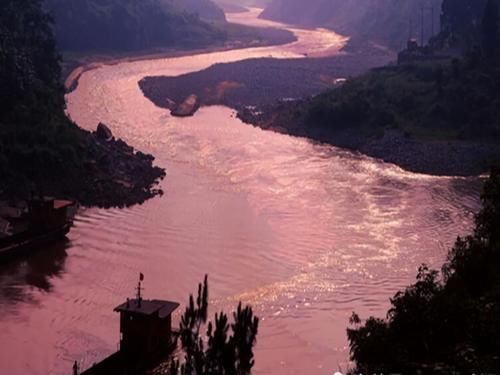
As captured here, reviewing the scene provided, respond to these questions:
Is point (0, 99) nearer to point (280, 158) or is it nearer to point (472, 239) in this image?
point (280, 158)

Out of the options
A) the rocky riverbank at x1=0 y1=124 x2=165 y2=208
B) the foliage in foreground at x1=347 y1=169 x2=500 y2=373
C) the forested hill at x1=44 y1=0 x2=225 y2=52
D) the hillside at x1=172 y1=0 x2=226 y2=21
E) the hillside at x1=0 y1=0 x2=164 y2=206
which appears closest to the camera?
the foliage in foreground at x1=347 y1=169 x2=500 y2=373

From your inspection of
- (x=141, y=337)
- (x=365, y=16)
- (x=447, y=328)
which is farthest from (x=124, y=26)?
(x=447, y=328)

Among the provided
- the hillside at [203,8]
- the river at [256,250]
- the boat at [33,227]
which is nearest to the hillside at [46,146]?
the river at [256,250]

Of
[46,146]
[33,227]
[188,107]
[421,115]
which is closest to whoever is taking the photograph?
[33,227]

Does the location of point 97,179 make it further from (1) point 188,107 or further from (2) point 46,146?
(1) point 188,107

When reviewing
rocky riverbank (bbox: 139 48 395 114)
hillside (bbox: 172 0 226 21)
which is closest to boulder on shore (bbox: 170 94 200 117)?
rocky riverbank (bbox: 139 48 395 114)

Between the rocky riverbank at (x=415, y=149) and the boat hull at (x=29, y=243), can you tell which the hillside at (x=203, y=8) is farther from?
the boat hull at (x=29, y=243)

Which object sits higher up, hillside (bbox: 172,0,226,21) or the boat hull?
hillside (bbox: 172,0,226,21)

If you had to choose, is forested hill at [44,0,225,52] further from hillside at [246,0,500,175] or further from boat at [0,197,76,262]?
boat at [0,197,76,262]
